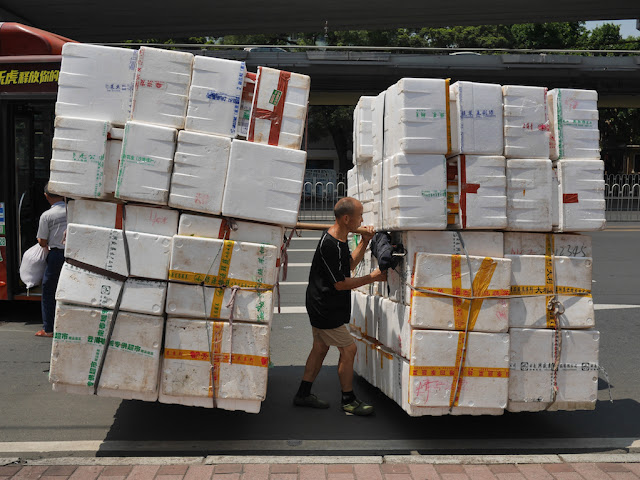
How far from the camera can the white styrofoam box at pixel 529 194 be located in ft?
15.8

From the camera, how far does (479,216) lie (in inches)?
187

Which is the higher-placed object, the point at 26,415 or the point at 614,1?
the point at 614,1

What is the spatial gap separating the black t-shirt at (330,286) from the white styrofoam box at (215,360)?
90 centimetres

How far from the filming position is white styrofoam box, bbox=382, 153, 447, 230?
469 centimetres

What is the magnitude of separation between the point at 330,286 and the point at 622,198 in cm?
2135

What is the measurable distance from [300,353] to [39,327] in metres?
3.58

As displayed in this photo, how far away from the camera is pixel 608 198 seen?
2308cm

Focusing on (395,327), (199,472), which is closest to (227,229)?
(395,327)

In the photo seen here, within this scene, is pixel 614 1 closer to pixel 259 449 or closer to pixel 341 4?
pixel 341 4

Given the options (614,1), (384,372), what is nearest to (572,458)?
(384,372)

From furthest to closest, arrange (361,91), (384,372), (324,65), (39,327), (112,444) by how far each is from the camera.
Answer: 1. (361,91)
2. (324,65)
3. (39,327)
4. (384,372)
5. (112,444)

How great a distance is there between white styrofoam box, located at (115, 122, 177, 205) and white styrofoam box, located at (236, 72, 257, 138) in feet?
1.56

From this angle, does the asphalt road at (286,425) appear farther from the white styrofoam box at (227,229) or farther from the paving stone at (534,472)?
the white styrofoam box at (227,229)

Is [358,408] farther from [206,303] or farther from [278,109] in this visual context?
[278,109]
